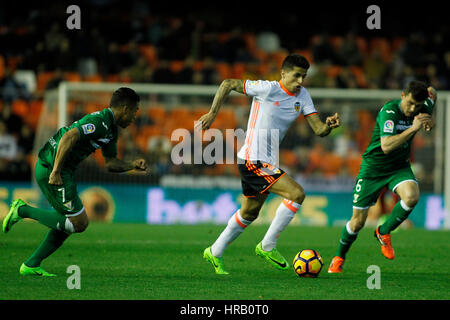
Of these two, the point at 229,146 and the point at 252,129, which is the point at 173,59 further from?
the point at 252,129

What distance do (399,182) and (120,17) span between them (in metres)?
16.3

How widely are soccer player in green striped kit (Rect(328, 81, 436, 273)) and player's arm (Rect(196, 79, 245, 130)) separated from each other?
164 cm

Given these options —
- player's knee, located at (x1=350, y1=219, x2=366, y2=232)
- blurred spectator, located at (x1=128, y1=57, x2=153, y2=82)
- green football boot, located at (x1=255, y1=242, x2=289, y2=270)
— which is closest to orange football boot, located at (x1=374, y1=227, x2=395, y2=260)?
player's knee, located at (x1=350, y1=219, x2=366, y2=232)

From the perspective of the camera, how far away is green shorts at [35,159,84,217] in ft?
24.1

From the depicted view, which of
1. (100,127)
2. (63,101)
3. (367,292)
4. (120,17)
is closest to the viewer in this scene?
(367,292)

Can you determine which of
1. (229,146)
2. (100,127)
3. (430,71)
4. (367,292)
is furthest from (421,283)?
(430,71)

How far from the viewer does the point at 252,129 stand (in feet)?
26.2

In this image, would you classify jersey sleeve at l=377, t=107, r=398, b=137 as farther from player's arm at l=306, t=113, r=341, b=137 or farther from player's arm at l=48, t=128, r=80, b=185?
player's arm at l=48, t=128, r=80, b=185

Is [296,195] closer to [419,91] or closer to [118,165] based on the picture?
[419,91]

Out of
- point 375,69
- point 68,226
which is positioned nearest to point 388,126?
point 68,226

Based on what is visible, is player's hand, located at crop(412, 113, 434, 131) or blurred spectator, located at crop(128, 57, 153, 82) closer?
player's hand, located at crop(412, 113, 434, 131)

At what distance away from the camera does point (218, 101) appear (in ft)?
25.0

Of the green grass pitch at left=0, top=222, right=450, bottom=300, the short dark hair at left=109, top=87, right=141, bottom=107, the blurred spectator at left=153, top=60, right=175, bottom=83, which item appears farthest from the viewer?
the blurred spectator at left=153, top=60, right=175, bottom=83

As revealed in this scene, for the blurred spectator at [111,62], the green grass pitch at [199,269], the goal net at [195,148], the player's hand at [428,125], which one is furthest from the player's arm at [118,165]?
the blurred spectator at [111,62]
